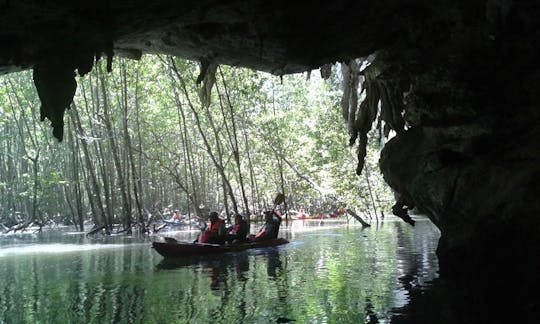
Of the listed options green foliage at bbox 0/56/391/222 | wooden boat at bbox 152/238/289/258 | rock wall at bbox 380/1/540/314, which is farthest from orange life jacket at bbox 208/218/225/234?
rock wall at bbox 380/1/540/314

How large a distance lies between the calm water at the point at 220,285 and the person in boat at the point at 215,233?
83cm

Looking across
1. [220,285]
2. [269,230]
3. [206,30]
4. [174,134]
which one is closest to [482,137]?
[206,30]

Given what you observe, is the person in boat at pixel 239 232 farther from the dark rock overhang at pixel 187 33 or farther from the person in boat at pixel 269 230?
the dark rock overhang at pixel 187 33

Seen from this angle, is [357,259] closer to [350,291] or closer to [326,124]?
[350,291]

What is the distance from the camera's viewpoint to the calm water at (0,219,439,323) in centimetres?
717

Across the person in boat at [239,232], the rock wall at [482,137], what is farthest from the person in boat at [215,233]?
the rock wall at [482,137]

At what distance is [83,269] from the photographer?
12.1 metres

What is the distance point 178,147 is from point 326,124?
1224 cm

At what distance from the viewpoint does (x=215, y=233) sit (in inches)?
583

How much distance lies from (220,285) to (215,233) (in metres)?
5.41

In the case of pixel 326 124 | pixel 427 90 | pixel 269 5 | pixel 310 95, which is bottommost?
pixel 427 90

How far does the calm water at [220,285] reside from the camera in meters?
7.17

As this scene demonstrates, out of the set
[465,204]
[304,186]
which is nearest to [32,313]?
[465,204]

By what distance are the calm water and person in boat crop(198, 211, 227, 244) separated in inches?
32.8
